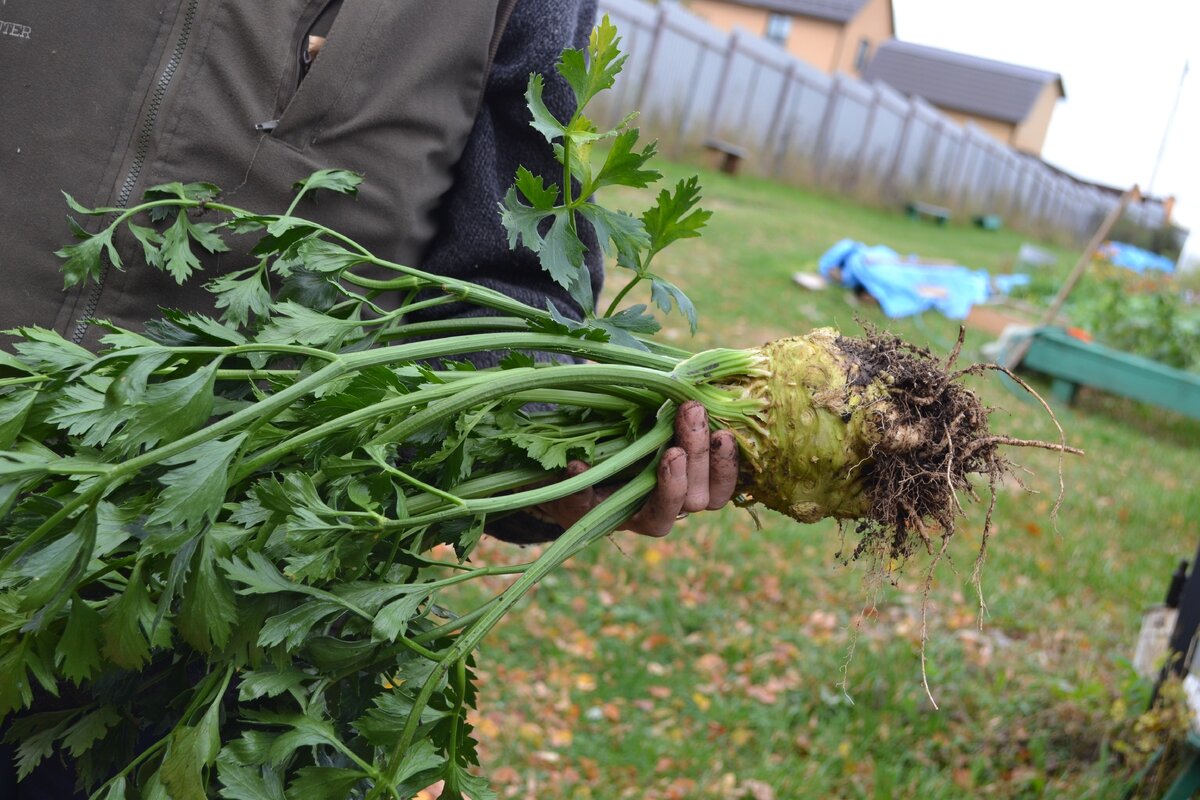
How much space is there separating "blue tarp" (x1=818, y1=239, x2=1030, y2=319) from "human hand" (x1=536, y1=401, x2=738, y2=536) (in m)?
8.74

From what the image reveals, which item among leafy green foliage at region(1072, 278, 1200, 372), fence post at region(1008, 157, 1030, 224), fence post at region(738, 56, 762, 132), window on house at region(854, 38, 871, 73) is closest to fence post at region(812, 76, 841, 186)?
fence post at region(738, 56, 762, 132)

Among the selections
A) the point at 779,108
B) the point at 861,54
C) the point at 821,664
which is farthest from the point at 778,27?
the point at 821,664

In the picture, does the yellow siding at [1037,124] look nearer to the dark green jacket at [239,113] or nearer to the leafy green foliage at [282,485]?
the dark green jacket at [239,113]

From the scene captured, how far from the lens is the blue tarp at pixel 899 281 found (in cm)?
1070

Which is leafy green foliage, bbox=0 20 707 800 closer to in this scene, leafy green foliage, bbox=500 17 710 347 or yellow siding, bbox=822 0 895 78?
leafy green foliage, bbox=500 17 710 347

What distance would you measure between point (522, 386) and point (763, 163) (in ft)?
61.3

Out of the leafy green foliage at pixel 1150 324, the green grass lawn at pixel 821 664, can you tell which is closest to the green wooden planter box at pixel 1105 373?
the leafy green foliage at pixel 1150 324

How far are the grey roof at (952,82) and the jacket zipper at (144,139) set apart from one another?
155ft

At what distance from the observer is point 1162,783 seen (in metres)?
3.37

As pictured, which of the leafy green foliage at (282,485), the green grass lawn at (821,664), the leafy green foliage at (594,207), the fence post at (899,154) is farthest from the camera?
the fence post at (899,154)

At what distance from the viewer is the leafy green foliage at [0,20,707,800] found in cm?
125

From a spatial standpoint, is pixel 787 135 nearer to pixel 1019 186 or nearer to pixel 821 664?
pixel 1019 186

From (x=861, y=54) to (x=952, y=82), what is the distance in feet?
17.8

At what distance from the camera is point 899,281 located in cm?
1085
